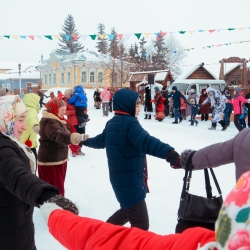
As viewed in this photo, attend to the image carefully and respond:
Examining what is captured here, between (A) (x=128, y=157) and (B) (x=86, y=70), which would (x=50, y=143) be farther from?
(B) (x=86, y=70)

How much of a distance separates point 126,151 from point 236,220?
7.59ft

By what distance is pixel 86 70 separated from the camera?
45.9 meters

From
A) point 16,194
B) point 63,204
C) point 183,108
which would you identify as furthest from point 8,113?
point 183,108

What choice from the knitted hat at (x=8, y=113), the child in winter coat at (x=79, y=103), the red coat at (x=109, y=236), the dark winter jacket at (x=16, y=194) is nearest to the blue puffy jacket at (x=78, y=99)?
the child in winter coat at (x=79, y=103)

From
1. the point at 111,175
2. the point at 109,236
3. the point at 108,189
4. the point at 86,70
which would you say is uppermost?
the point at 86,70

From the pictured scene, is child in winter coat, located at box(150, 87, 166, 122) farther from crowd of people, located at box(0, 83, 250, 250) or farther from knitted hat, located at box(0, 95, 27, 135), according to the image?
knitted hat, located at box(0, 95, 27, 135)

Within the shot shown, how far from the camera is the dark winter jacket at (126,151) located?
316cm

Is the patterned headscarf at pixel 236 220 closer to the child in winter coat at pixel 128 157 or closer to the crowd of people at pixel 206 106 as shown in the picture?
the child in winter coat at pixel 128 157

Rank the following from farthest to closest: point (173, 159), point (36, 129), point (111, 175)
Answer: point (36, 129) < point (111, 175) < point (173, 159)

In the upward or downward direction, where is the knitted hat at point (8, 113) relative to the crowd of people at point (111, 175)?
upward

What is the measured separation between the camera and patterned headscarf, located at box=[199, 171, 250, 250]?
0.86m

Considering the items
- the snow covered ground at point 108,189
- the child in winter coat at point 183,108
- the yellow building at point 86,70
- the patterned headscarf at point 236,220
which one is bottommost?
the snow covered ground at point 108,189

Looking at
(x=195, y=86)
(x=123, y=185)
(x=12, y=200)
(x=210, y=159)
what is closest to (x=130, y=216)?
(x=123, y=185)

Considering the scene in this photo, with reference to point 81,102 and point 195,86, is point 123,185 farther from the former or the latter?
point 195,86
